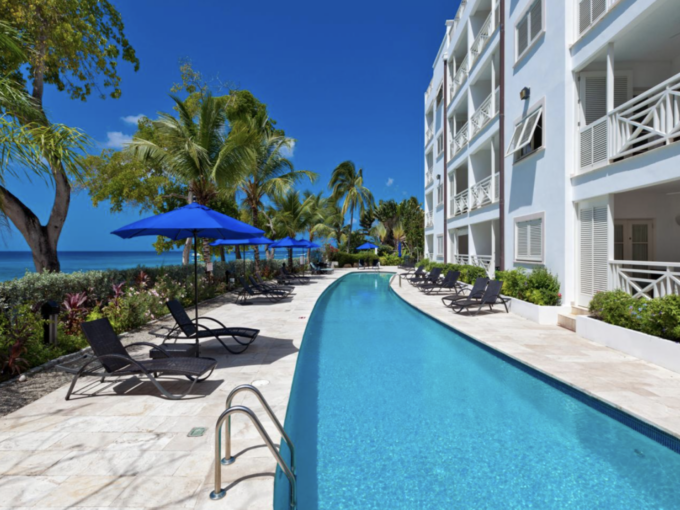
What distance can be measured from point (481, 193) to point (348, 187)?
1168 inches

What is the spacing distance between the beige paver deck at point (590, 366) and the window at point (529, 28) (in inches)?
343

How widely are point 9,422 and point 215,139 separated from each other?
12.5 metres

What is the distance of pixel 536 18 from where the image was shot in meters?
11.4

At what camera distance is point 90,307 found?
27.4 ft

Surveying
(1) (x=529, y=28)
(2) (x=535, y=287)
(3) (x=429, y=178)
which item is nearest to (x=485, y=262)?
(2) (x=535, y=287)

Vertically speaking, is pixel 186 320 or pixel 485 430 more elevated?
pixel 186 320

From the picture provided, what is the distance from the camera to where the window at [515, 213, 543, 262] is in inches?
434

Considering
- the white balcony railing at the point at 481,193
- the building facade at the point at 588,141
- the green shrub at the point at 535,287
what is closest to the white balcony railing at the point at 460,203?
the white balcony railing at the point at 481,193

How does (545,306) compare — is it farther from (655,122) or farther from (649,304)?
(655,122)

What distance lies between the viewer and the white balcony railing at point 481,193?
15.2 meters

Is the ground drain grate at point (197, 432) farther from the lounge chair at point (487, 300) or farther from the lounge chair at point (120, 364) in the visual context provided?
the lounge chair at point (487, 300)

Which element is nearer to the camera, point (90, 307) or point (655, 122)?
point (655, 122)

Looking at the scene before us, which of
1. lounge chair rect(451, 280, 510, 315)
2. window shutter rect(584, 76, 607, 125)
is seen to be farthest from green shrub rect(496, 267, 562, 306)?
window shutter rect(584, 76, 607, 125)

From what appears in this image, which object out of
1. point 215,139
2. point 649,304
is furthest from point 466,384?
point 215,139
